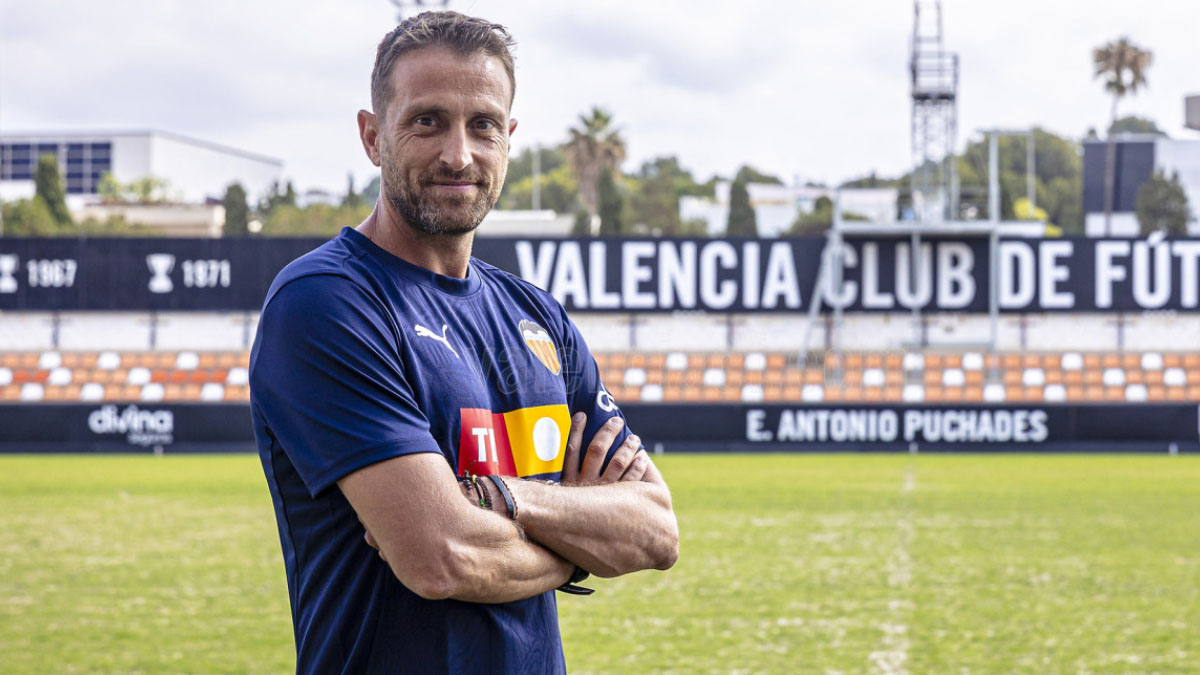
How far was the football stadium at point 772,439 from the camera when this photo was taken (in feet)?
26.1

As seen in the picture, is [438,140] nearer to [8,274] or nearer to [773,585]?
[773,585]

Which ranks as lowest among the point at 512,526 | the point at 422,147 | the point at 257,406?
the point at 512,526

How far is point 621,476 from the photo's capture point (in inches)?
113

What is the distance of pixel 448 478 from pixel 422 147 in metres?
0.64

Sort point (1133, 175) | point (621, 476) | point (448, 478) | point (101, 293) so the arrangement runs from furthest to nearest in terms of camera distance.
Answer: point (1133, 175), point (101, 293), point (621, 476), point (448, 478)

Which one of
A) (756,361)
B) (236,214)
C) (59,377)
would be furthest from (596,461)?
(236,214)

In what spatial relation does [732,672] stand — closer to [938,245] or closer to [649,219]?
[938,245]

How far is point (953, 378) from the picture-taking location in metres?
28.1

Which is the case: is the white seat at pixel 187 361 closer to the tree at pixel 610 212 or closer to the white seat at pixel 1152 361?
the tree at pixel 610 212

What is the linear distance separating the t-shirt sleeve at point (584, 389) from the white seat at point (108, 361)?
2810 cm

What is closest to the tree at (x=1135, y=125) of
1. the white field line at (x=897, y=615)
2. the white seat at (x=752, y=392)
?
the white seat at (x=752, y=392)

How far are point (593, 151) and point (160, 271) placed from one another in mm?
44794

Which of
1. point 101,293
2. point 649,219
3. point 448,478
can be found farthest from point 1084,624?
point 649,219

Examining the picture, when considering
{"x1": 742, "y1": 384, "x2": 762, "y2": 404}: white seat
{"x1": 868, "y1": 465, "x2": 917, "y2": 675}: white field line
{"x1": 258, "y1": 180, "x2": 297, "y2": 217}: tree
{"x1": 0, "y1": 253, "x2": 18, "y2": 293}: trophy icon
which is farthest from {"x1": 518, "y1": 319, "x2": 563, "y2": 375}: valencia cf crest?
{"x1": 258, "y1": 180, "x2": 297, "y2": 217}: tree
